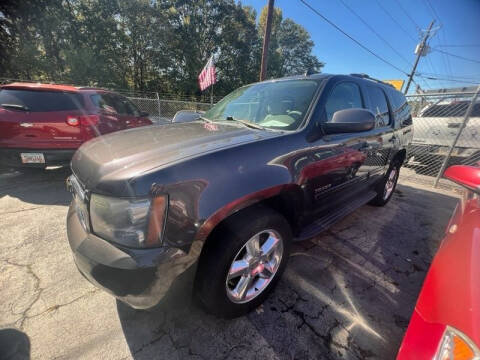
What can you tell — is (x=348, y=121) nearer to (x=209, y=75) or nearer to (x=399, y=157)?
(x=399, y=157)

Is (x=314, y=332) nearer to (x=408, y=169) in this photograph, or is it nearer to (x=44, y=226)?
(x=44, y=226)

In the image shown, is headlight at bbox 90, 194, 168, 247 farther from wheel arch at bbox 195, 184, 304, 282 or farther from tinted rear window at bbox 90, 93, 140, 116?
tinted rear window at bbox 90, 93, 140, 116

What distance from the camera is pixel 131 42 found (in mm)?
23297

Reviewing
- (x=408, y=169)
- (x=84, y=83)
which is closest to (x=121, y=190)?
(x=408, y=169)

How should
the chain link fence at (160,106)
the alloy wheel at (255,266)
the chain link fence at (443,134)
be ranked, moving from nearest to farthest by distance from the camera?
the alloy wheel at (255,266) → the chain link fence at (443,134) → the chain link fence at (160,106)

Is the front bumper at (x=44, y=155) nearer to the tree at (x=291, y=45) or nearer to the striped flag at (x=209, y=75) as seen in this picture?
the striped flag at (x=209, y=75)

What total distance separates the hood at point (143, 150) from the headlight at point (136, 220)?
0.13m

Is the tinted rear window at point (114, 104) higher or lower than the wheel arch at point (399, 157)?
higher

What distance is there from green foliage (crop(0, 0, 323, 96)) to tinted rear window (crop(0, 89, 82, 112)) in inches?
801

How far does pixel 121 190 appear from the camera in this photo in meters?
1.13

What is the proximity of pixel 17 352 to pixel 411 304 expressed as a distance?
9.92 ft

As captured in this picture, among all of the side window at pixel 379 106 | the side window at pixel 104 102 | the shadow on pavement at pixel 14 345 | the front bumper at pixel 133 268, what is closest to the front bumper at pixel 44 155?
the side window at pixel 104 102

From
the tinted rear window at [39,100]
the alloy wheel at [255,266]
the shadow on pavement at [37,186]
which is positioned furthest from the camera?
the tinted rear window at [39,100]

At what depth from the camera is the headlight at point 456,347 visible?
2.51 feet
